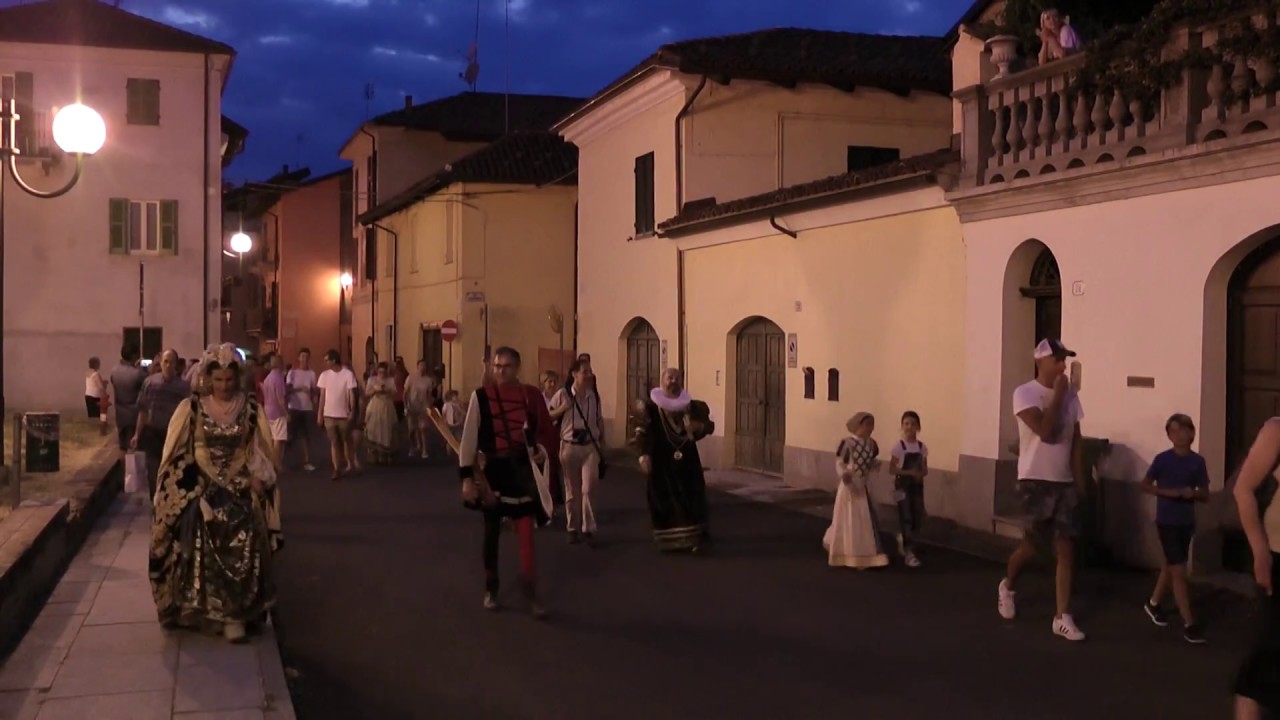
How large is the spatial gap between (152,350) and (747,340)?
20.1 m

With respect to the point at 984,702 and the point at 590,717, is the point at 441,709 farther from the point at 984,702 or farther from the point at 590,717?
the point at 984,702

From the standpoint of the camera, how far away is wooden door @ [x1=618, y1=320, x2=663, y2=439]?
23.3 metres

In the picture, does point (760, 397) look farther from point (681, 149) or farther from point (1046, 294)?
point (1046, 294)

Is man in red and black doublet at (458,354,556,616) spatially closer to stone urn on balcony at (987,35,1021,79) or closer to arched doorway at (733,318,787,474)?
stone urn on balcony at (987,35,1021,79)

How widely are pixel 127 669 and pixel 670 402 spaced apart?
5914 millimetres

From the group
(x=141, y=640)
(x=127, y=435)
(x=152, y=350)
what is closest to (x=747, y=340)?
(x=127, y=435)

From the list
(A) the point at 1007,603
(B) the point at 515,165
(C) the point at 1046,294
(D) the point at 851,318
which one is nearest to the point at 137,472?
(A) the point at 1007,603

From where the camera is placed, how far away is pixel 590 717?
6.76 meters

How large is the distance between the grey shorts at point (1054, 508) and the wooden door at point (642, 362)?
1433 cm

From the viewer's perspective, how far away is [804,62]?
21406 mm

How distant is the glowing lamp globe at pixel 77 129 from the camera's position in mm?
12055

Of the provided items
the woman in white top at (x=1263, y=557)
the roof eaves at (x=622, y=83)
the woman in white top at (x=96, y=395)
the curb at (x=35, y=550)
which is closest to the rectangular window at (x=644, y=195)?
the roof eaves at (x=622, y=83)

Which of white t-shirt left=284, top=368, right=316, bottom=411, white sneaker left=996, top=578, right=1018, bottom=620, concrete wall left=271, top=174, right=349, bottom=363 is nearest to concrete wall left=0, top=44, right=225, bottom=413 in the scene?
white t-shirt left=284, top=368, right=316, bottom=411

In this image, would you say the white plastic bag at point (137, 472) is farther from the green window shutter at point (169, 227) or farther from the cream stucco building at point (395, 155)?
the cream stucco building at point (395, 155)
